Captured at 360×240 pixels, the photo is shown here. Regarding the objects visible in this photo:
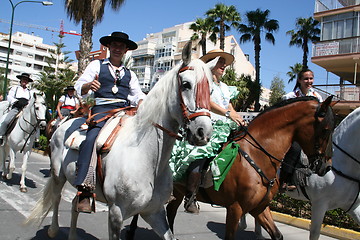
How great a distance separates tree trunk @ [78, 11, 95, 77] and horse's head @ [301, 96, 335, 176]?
1497cm

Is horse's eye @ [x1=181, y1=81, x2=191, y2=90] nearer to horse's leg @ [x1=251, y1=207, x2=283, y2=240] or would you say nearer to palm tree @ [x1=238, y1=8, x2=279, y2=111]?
horse's leg @ [x1=251, y1=207, x2=283, y2=240]

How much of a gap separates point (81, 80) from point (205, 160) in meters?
1.96

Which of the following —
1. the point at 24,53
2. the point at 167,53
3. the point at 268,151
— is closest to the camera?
the point at 268,151

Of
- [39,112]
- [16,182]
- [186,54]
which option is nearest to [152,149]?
[186,54]

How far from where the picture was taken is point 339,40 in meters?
23.2

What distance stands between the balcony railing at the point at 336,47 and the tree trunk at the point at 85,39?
16.4m

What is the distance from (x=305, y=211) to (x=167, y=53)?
53.5 m

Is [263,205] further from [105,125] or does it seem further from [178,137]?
[105,125]

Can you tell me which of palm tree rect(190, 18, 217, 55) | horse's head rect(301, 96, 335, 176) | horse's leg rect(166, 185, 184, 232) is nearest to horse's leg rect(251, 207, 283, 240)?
horse's head rect(301, 96, 335, 176)

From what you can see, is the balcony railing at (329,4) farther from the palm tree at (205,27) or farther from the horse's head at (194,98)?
the horse's head at (194,98)

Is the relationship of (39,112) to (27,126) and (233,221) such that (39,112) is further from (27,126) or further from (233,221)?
(233,221)

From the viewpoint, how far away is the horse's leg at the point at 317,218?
4684 millimetres

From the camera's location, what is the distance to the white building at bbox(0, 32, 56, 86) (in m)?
97.7

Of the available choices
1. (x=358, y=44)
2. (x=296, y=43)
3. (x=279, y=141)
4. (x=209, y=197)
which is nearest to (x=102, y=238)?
(x=209, y=197)
